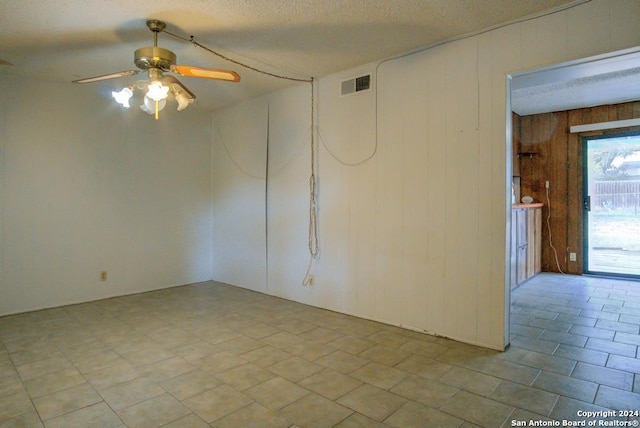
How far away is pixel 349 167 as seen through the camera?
3.82 m

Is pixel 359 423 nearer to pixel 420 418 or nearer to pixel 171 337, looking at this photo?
pixel 420 418

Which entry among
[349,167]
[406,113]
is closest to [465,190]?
[406,113]

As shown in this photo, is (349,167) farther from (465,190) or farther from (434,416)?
(434,416)

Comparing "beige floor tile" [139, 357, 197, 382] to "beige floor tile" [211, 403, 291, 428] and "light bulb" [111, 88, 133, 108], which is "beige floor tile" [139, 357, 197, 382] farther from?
"light bulb" [111, 88, 133, 108]

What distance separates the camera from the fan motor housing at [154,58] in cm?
262

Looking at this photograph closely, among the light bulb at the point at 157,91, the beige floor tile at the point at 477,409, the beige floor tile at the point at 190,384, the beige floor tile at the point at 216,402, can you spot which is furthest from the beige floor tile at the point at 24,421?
the beige floor tile at the point at 477,409

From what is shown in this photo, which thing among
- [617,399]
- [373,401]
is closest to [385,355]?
[373,401]

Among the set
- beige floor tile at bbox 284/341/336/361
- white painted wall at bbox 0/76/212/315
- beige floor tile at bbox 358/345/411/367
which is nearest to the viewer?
beige floor tile at bbox 358/345/411/367

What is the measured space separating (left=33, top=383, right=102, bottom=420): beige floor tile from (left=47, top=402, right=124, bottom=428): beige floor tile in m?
0.06

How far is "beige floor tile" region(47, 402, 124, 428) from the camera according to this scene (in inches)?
75.3

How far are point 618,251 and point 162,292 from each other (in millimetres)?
6576

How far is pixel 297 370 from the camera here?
255cm

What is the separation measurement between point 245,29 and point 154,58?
2.35 ft

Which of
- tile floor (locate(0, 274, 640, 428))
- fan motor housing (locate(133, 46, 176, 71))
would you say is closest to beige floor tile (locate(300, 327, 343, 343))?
tile floor (locate(0, 274, 640, 428))
